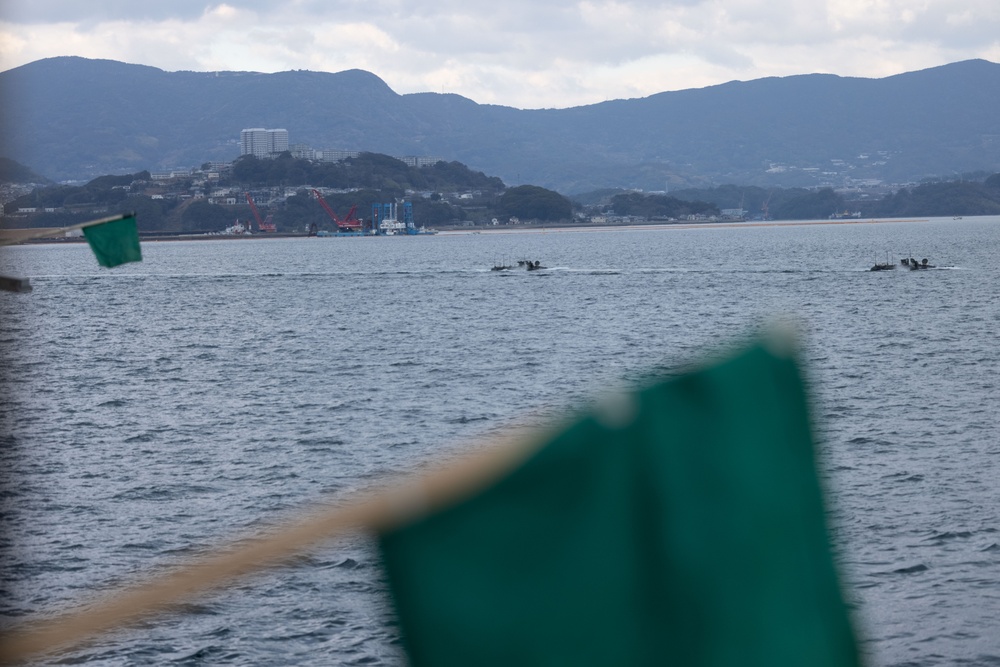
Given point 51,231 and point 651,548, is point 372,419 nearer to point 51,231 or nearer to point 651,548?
point 51,231

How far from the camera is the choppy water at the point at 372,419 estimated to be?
628 inches

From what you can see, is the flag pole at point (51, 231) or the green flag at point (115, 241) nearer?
the flag pole at point (51, 231)

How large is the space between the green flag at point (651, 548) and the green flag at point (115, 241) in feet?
29.1

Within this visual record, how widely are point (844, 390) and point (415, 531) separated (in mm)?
34143

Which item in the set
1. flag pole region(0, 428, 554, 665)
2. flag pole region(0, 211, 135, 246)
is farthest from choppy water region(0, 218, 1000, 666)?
flag pole region(0, 211, 135, 246)

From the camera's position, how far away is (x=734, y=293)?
241ft

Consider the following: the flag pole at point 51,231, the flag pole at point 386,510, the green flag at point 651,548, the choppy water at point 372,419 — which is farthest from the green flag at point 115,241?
the green flag at point 651,548

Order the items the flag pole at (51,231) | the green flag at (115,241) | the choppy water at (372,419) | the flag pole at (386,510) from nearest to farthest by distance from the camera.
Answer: the flag pole at (386,510), the flag pole at (51,231), the green flag at (115,241), the choppy water at (372,419)

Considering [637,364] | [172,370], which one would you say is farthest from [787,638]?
[172,370]

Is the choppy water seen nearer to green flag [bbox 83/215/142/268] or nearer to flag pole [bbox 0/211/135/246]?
green flag [bbox 83/215/142/268]

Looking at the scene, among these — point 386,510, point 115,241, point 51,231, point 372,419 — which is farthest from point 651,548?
point 372,419

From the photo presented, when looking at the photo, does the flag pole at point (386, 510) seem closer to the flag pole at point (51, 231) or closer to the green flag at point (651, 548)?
the green flag at point (651, 548)

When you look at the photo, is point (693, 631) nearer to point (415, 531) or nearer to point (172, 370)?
point (415, 531)

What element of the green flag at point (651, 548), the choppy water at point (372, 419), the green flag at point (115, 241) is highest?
the green flag at point (115, 241)
